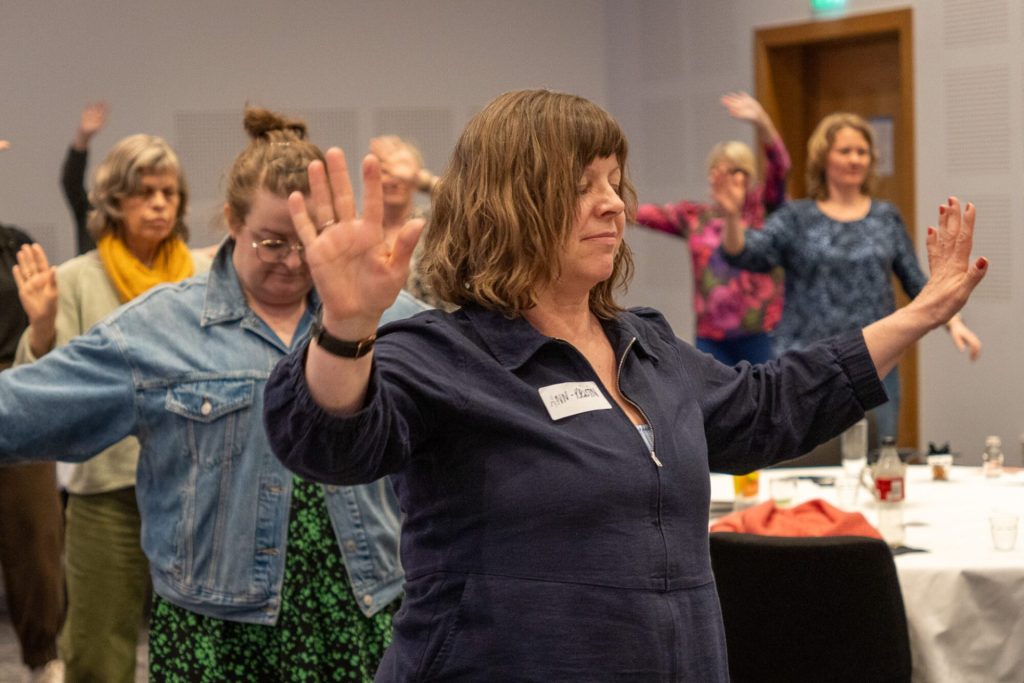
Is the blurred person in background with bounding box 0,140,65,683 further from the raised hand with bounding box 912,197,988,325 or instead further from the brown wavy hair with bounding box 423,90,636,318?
the raised hand with bounding box 912,197,988,325

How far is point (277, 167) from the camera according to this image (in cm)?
237

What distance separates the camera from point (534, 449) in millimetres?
1567

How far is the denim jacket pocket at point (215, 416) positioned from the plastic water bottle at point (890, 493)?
164 cm

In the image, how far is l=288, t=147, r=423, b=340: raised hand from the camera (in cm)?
135

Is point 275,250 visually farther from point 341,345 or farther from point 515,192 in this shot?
point 341,345

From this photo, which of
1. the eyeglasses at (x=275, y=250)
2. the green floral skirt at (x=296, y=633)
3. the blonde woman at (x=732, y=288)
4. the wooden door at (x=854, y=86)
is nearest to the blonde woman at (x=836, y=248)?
the blonde woman at (x=732, y=288)

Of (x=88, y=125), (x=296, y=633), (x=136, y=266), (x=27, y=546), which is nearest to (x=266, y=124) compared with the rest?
(x=296, y=633)

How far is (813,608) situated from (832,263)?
9.58ft

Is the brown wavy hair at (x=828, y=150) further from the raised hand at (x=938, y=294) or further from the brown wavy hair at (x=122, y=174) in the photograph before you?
the raised hand at (x=938, y=294)

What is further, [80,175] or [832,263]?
[80,175]

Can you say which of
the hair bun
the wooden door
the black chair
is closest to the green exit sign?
the wooden door

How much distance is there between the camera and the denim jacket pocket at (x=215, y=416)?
227cm

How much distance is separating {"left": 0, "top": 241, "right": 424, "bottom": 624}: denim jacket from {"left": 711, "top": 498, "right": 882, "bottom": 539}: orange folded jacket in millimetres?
1011

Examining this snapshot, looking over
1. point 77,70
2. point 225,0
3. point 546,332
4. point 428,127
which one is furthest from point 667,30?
point 546,332
